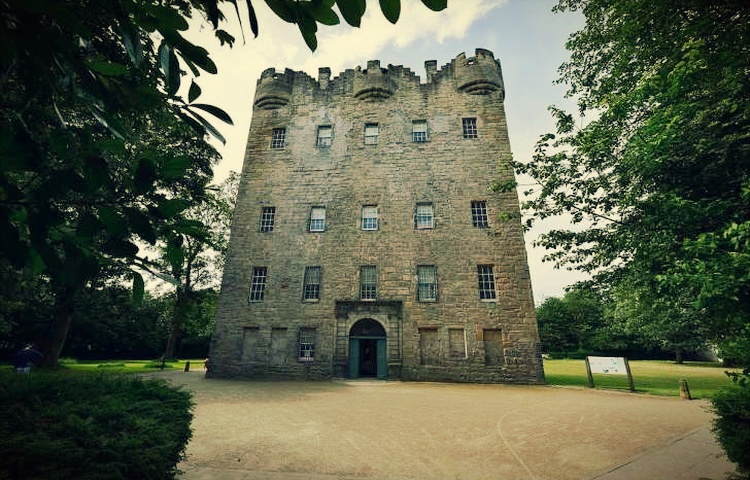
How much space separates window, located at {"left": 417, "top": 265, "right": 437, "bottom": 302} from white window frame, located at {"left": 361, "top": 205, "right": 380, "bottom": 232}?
3438mm

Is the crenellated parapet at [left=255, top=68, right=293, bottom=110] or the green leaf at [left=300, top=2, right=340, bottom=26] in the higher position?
the crenellated parapet at [left=255, top=68, right=293, bottom=110]

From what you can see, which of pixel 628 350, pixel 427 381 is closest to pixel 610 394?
pixel 427 381

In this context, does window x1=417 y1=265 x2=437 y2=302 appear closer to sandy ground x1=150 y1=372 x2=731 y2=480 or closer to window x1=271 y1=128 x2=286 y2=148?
sandy ground x1=150 y1=372 x2=731 y2=480

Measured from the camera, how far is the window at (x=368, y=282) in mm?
16891

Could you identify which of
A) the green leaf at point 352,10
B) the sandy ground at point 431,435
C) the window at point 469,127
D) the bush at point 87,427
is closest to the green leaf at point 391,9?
the green leaf at point 352,10

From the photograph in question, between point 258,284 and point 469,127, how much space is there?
15.3m

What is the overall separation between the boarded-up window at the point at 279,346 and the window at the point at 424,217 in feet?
29.5

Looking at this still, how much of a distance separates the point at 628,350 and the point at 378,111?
40.2 metres

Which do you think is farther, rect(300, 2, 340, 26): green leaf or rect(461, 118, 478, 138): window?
rect(461, 118, 478, 138): window

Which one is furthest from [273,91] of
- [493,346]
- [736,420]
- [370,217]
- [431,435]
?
[736,420]

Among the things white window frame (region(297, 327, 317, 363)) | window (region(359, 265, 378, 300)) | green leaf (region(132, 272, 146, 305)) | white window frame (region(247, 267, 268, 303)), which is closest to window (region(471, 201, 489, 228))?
window (region(359, 265, 378, 300))

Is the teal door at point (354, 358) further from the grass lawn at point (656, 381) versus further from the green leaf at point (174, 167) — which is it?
the green leaf at point (174, 167)

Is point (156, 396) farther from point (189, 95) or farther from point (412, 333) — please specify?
point (412, 333)

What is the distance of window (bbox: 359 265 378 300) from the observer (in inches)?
665
